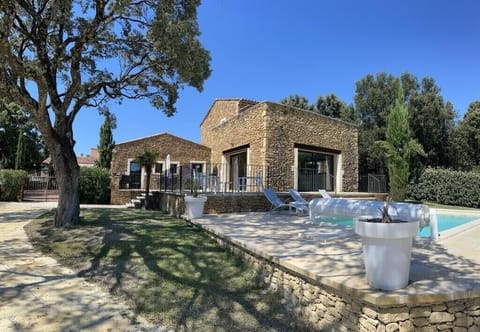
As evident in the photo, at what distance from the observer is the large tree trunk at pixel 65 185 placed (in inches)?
336

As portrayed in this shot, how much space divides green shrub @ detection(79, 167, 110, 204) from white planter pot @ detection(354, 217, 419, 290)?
18.3m

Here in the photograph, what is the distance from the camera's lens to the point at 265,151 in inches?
571

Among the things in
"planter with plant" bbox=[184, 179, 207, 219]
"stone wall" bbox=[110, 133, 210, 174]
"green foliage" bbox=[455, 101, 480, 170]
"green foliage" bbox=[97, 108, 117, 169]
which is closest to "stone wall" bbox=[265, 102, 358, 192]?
"planter with plant" bbox=[184, 179, 207, 219]

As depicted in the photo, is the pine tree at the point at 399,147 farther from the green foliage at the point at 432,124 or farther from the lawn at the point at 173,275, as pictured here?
the lawn at the point at 173,275

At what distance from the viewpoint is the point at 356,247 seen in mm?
5539

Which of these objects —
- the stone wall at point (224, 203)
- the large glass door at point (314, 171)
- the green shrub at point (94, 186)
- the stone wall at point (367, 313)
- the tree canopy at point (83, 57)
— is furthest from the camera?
the green shrub at point (94, 186)

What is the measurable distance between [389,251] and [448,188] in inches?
745

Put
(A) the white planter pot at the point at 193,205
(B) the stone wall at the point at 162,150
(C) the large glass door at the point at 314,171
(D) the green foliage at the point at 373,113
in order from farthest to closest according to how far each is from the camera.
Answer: (D) the green foliage at the point at 373,113 → (B) the stone wall at the point at 162,150 → (C) the large glass door at the point at 314,171 → (A) the white planter pot at the point at 193,205

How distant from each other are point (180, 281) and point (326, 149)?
13.8 meters

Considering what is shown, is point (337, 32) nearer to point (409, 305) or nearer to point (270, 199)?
point (270, 199)

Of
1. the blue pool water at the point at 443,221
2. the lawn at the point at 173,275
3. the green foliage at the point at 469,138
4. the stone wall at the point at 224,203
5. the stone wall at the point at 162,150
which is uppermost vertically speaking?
the green foliage at the point at 469,138

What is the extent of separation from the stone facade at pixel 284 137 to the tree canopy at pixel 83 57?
560 cm

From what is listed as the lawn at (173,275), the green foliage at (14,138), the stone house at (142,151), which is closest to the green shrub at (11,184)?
the stone house at (142,151)

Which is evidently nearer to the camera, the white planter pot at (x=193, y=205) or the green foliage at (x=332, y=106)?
the white planter pot at (x=193, y=205)
